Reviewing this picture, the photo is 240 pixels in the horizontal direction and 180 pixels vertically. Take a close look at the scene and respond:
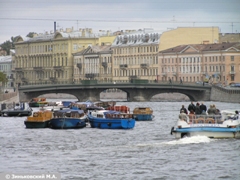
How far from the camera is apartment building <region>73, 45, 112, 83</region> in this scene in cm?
12325

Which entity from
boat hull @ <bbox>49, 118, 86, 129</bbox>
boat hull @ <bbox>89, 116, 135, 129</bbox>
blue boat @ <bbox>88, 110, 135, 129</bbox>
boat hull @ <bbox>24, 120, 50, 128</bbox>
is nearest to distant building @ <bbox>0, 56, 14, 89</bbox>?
boat hull @ <bbox>24, 120, 50, 128</bbox>

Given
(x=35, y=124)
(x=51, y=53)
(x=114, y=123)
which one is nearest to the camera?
(x=114, y=123)

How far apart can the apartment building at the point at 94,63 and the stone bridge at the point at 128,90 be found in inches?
1276

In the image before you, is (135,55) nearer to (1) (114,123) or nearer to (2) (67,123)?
(2) (67,123)

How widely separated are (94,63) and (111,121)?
79031mm

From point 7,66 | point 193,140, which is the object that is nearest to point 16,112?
point 193,140

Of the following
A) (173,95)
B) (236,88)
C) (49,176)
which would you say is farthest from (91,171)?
(173,95)

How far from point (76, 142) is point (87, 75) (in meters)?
88.0

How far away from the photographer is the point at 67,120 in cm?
4688

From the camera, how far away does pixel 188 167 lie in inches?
1144

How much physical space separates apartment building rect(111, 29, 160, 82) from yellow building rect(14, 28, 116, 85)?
6847mm

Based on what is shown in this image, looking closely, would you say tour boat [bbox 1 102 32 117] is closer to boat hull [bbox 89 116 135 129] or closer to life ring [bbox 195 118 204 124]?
boat hull [bbox 89 116 135 129]

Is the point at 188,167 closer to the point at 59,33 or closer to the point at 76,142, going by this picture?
the point at 76,142

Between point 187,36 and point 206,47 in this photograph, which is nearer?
point 206,47
